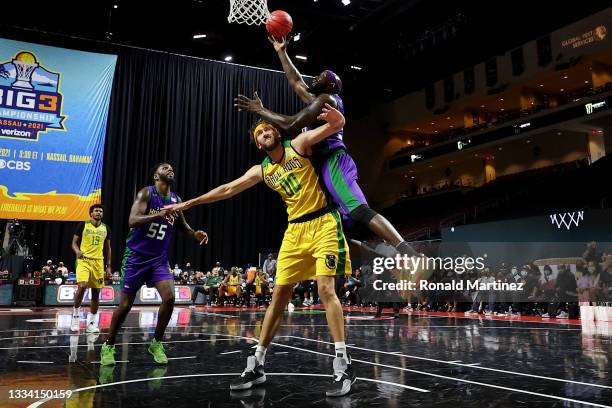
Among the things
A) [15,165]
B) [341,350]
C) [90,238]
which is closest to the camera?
[341,350]

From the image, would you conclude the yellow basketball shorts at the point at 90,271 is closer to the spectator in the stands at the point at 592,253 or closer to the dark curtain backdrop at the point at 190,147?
the spectator in the stands at the point at 592,253

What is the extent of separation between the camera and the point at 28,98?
15.8 metres

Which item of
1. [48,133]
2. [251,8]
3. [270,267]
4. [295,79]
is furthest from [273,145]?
[48,133]

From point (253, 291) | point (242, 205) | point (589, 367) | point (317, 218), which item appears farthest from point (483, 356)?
point (242, 205)

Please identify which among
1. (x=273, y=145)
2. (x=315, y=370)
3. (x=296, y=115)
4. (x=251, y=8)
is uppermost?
(x=251, y=8)

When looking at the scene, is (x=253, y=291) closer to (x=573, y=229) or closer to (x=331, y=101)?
(x=573, y=229)

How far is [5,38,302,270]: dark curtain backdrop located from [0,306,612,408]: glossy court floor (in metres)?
13.0

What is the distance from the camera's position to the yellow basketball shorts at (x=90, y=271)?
307 inches

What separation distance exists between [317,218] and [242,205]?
18.8 m

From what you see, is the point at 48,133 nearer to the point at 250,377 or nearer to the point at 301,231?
the point at 301,231

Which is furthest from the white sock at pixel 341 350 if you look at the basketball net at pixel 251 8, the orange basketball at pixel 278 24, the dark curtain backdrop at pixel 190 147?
the dark curtain backdrop at pixel 190 147

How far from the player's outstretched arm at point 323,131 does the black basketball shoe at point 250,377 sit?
5.06 ft

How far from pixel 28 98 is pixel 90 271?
10378 millimetres

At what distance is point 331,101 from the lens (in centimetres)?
378
